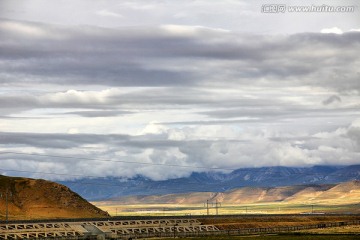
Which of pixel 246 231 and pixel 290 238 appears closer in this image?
pixel 290 238

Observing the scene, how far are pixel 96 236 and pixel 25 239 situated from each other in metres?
18.0

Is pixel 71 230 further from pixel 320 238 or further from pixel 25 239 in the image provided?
pixel 320 238

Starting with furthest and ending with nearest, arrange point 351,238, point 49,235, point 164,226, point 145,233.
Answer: point 164,226
point 145,233
point 49,235
point 351,238

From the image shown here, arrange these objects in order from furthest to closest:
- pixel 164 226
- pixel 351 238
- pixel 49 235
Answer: pixel 164 226
pixel 49 235
pixel 351 238

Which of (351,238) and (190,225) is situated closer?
(351,238)

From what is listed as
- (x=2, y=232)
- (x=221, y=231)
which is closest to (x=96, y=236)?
(x=2, y=232)

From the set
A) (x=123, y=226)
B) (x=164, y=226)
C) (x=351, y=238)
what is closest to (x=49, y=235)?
(x=123, y=226)

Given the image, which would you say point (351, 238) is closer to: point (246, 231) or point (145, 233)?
point (246, 231)

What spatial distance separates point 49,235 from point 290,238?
182ft

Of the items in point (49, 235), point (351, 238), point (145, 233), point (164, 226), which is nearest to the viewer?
point (351, 238)

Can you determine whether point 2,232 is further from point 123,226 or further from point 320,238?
point 320,238

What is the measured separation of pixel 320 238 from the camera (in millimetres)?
158250

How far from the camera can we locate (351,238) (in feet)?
516

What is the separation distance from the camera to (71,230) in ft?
576
